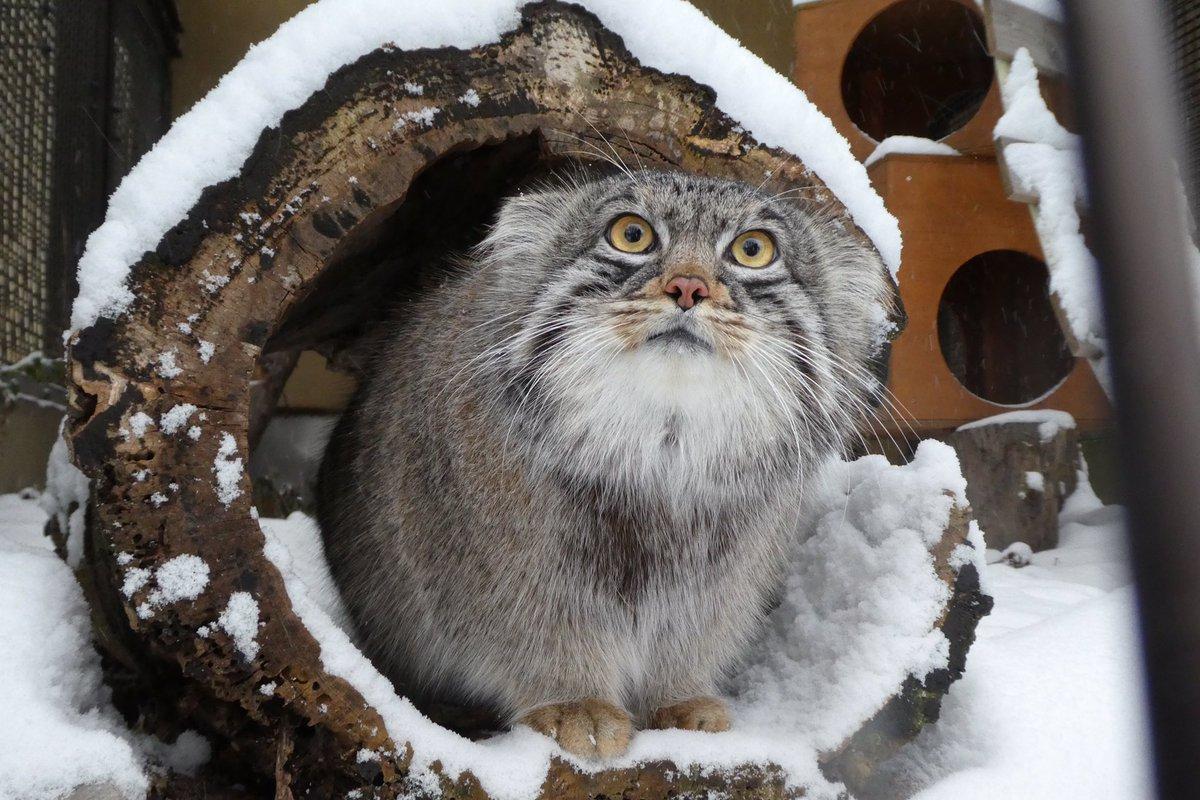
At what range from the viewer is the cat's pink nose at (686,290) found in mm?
1639

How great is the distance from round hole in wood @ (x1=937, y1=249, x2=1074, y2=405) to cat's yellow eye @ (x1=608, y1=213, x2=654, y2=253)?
3165 millimetres

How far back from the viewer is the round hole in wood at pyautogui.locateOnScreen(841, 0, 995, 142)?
173 inches

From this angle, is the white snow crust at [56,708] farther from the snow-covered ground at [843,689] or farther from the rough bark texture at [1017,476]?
the rough bark texture at [1017,476]

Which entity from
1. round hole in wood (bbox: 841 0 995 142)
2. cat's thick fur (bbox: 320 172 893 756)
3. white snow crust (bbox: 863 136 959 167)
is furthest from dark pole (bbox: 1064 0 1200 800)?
round hole in wood (bbox: 841 0 995 142)

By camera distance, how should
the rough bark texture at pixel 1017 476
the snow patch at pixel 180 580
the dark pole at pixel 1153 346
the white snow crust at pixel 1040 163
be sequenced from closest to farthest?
1. the dark pole at pixel 1153 346
2. the snow patch at pixel 180 580
3. the white snow crust at pixel 1040 163
4. the rough bark texture at pixel 1017 476

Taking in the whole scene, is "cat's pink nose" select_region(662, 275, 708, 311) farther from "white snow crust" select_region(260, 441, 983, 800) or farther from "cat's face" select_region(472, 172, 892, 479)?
"white snow crust" select_region(260, 441, 983, 800)

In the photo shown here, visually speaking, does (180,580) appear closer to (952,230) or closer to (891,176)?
(891,176)

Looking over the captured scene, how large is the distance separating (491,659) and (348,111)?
106 cm

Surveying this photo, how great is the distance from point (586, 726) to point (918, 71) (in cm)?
427

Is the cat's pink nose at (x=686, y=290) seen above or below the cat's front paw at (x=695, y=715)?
above

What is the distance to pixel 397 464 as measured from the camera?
2092mm

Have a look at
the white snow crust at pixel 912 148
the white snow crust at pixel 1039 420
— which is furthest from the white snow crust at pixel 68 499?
the white snow crust at pixel 1039 420

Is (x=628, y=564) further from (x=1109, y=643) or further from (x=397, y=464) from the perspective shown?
(x=1109, y=643)

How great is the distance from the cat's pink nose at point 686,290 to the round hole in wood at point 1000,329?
3303 millimetres
